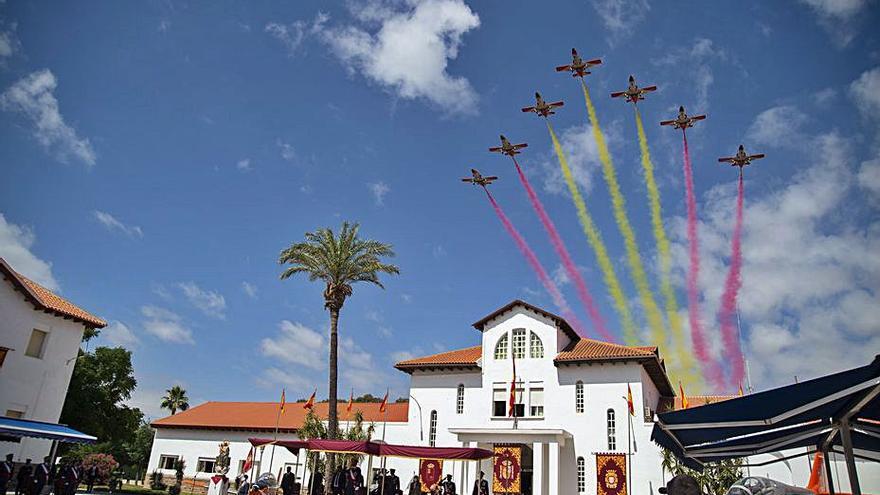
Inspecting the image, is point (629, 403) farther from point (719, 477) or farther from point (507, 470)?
point (507, 470)

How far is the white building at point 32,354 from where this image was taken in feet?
88.9

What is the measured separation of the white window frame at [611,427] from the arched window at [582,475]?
5.66 ft

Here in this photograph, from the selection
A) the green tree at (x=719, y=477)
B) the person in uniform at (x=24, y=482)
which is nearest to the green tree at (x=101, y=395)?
the person in uniform at (x=24, y=482)

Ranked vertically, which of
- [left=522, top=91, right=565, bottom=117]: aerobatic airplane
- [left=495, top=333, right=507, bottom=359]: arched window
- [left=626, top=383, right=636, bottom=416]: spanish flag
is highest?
[left=522, top=91, right=565, bottom=117]: aerobatic airplane

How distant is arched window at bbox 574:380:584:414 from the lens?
3484 cm

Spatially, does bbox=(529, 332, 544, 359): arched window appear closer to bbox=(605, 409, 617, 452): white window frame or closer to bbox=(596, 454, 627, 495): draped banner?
bbox=(605, 409, 617, 452): white window frame

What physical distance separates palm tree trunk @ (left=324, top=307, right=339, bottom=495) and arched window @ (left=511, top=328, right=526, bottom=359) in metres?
11.4

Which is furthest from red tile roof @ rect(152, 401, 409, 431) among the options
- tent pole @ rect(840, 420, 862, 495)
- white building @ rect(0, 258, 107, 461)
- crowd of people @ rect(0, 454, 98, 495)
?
tent pole @ rect(840, 420, 862, 495)

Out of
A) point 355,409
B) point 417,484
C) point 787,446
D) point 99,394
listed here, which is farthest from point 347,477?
point 99,394

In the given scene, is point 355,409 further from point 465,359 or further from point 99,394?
point 99,394

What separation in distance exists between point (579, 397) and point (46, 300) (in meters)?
29.7

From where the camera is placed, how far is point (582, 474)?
108 feet

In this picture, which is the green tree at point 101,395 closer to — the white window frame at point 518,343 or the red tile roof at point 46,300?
the red tile roof at point 46,300

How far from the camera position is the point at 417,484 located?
2598 cm
